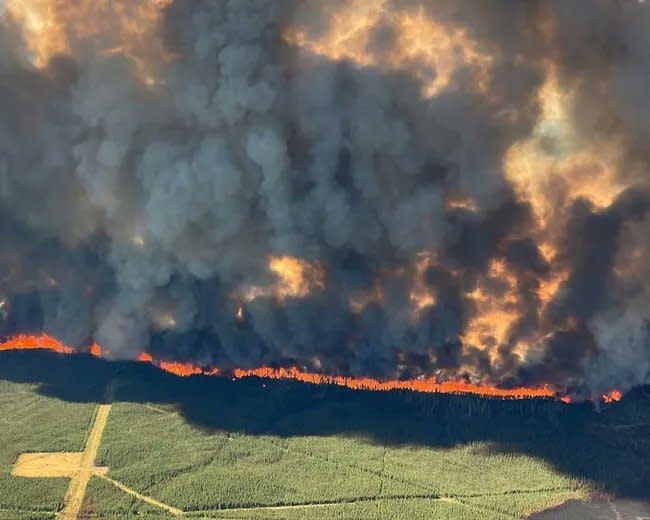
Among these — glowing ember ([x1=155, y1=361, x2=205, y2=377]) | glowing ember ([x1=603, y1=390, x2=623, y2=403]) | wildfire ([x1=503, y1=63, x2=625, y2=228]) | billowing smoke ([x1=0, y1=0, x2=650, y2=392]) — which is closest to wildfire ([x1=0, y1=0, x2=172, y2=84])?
billowing smoke ([x1=0, y1=0, x2=650, y2=392])

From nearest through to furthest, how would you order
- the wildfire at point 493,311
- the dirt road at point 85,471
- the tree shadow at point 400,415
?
1. the dirt road at point 85,471
2. the tree shadow at point 400,415
3. the wildfire at point 493,311

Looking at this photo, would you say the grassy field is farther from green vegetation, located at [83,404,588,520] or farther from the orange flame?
the orange flame

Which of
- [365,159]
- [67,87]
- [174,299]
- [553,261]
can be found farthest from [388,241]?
[67,87]

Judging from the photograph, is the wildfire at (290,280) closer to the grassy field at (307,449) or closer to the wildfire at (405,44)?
the grassy field at (307,449)

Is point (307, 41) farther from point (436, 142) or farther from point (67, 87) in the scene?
point (67, 87)

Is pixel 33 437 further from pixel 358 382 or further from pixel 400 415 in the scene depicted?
pixel 400 415

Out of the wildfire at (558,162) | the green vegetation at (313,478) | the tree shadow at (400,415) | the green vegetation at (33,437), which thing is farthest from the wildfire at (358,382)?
the wildfire at (558,162)
